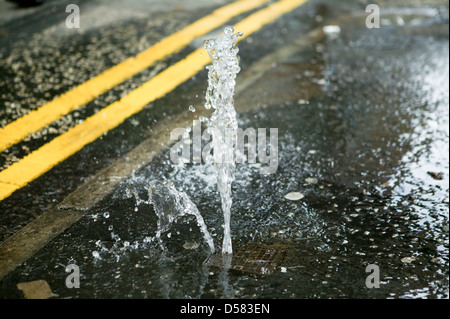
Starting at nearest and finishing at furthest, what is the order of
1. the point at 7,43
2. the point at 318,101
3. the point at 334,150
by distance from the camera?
the point at 334,150
the point at 318,101
the point at 7,43

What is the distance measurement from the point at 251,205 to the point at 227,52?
810 millimetres

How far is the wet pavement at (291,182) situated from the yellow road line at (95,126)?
0.08 metres

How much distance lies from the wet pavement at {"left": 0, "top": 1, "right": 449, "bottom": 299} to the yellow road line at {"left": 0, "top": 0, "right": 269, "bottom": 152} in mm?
115

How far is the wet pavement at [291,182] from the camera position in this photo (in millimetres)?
2430

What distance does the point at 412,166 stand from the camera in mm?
3318

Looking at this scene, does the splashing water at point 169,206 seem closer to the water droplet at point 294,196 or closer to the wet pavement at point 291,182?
the wet pavement at point 291,182

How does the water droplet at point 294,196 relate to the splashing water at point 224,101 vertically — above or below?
below

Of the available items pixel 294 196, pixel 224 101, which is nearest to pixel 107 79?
pixel 224 101

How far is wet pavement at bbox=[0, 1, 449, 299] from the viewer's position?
2430 mm

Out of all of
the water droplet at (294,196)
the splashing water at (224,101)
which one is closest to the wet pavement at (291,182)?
the water droplet at (294,196)

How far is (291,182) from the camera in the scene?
3.20m

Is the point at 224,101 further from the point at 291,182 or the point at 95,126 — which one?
the point at 95,126

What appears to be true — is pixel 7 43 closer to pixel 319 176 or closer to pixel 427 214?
pixel 319 176

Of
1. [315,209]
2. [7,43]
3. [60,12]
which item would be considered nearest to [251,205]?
[315,209]
